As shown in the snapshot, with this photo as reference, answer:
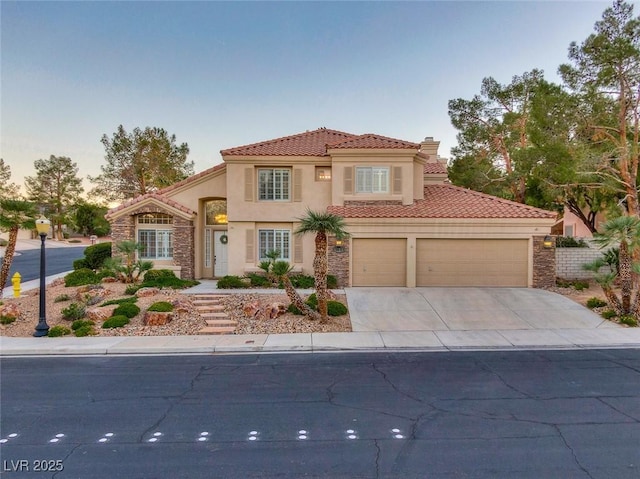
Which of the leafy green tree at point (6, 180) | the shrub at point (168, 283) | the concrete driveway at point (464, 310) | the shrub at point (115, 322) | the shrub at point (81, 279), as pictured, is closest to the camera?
the shrub at point (115, 322)

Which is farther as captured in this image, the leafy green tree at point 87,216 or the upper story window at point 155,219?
the leafy green tree at point 87,216

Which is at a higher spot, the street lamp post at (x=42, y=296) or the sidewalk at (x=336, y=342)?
the street lamp post at (x=42, y=296)

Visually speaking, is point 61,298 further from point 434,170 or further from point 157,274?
point 434,170

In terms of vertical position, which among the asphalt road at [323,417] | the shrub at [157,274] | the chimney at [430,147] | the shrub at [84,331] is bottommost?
the asphalt road at [323,417]

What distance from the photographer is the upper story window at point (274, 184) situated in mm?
18391

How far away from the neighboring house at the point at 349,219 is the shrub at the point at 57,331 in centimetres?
772

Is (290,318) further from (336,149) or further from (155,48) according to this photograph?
(155,48)

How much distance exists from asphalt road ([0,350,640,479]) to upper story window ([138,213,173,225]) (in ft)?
35.5

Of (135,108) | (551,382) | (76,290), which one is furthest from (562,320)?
(135,108)

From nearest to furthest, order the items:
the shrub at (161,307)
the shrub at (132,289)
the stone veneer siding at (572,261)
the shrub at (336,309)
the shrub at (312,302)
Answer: the shrub at (161,307) → the shrub at (336,309) → the shrub at (312,302) → the shrub at (132,289) → the stone veneer siding at (572,261)

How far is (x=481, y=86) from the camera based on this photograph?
2570cm

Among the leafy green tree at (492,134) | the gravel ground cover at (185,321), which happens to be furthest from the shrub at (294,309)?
the leafy green tree at (492,134)

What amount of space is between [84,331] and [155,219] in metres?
9.16

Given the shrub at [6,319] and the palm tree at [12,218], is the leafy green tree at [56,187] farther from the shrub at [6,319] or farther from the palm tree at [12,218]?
the shrub at [6,319]
